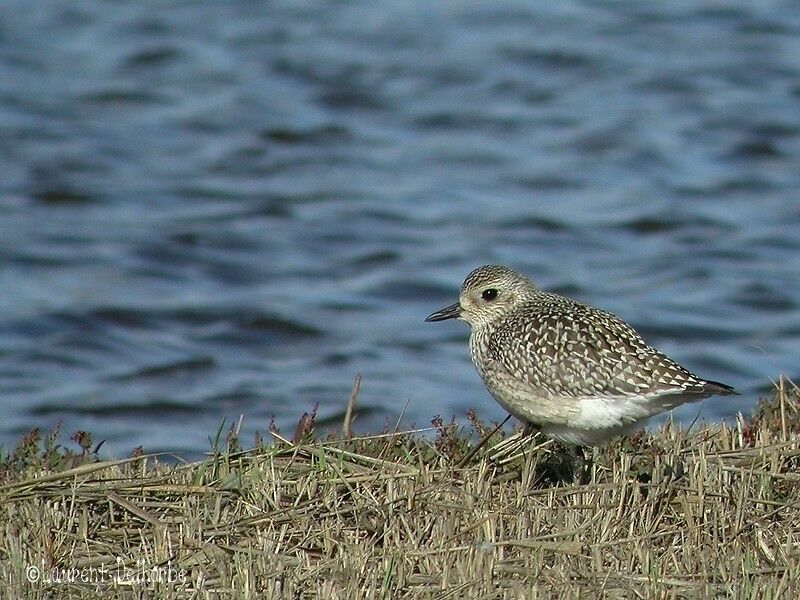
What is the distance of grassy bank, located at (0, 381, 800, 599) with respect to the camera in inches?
248

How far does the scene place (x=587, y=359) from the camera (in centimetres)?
730

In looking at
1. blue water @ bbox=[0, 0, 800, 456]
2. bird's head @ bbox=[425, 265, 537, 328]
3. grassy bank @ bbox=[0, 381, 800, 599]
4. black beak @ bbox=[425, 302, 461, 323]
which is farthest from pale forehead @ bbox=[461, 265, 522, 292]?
blue water @ bbox=[0, 0, 800, 456]

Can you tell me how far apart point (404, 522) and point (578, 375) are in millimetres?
1120

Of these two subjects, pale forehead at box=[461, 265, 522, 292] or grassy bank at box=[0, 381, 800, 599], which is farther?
pale forehead at box=[461, 265, 522, 292]

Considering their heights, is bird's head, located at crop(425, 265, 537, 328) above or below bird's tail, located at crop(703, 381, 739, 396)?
above

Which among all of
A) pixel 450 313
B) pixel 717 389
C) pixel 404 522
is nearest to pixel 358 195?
pixel 450 313

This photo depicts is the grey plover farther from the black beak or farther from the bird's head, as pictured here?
the black beak

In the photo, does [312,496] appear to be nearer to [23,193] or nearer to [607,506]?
[607,506]

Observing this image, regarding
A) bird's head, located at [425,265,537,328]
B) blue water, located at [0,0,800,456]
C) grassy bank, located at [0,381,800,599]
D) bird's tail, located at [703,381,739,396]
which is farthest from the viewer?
blue water, located at [0,0,800,456]

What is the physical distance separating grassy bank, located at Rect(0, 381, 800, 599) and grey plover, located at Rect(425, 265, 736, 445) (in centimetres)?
25

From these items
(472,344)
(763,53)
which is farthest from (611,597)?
(763,53)

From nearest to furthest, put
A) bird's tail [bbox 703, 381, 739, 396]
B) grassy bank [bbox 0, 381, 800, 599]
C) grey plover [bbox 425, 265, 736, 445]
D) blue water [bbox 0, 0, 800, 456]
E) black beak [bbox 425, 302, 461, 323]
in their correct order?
grassy bank [bbox 0, 381, 800, 599] → bird's tail [bbox 703, 381, 739, 396] → grey plover [bbox 425, 265, 736, 445] → black beak [bbox 425, 302, 461, 323] → blue water [bbox 0, 0, 800, 456]

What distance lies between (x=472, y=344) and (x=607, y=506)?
1.36 m

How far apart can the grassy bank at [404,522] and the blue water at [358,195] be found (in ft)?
13.9
